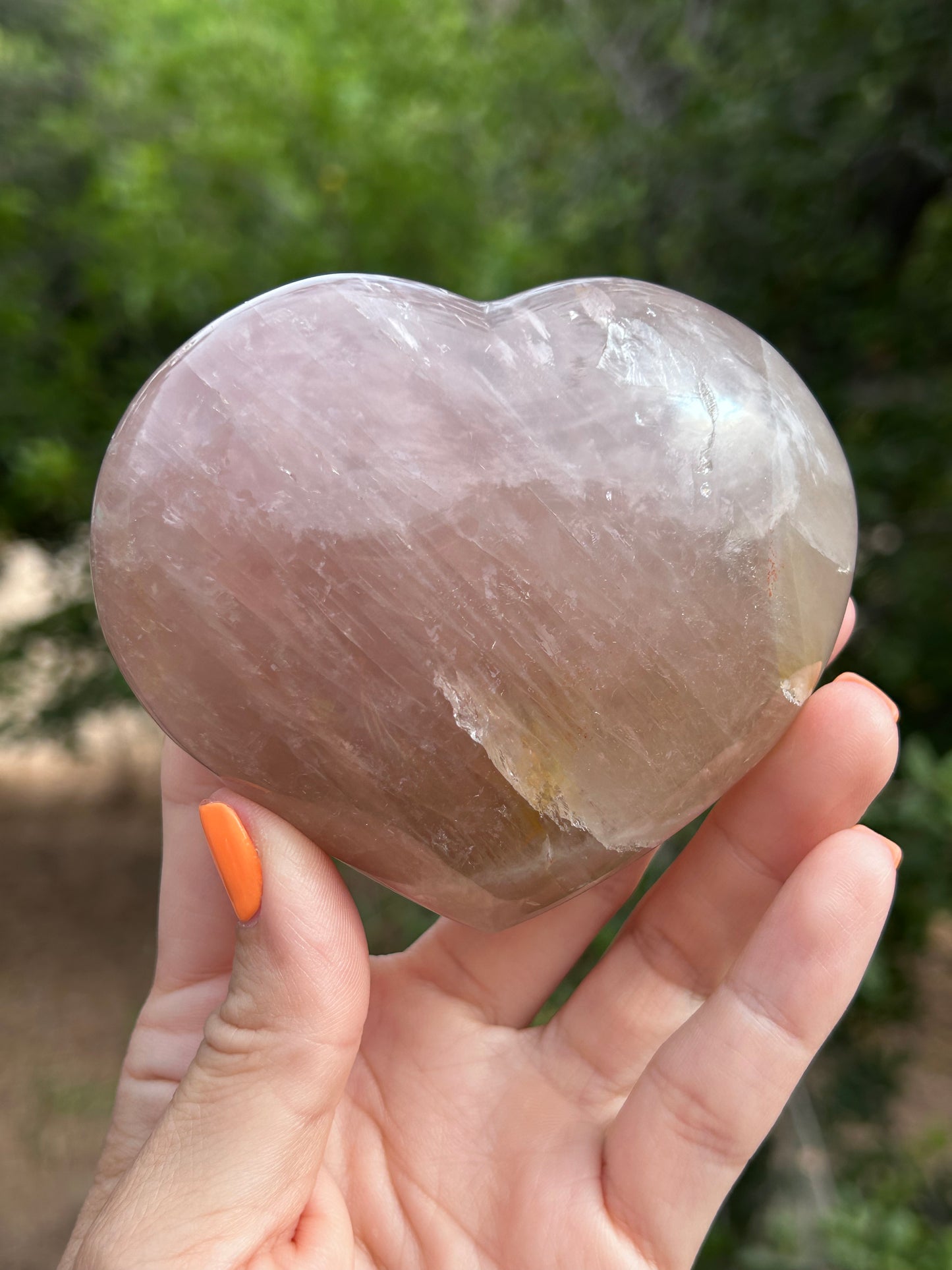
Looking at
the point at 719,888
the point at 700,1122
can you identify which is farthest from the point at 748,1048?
the point at 719,888

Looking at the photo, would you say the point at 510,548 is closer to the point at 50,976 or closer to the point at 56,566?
the point at 56,566

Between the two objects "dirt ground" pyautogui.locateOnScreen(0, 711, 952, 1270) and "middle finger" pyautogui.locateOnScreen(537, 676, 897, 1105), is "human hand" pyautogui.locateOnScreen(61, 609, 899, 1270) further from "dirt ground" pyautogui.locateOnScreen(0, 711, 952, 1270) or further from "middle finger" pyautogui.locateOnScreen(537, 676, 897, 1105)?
"dirt ground" pyautogui.locateOnScreen(0, 711, 952, 1270)

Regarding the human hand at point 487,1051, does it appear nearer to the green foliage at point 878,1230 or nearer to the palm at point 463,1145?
the palm at point 463,1145

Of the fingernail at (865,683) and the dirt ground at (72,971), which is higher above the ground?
the fingernail at (865,683)

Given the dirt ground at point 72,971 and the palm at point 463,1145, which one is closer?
the palm at point 463,1145

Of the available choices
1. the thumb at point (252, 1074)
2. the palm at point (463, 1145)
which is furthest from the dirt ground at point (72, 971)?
the thumb at point (252, 1074)

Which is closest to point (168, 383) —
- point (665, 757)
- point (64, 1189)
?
point (665, 757)
